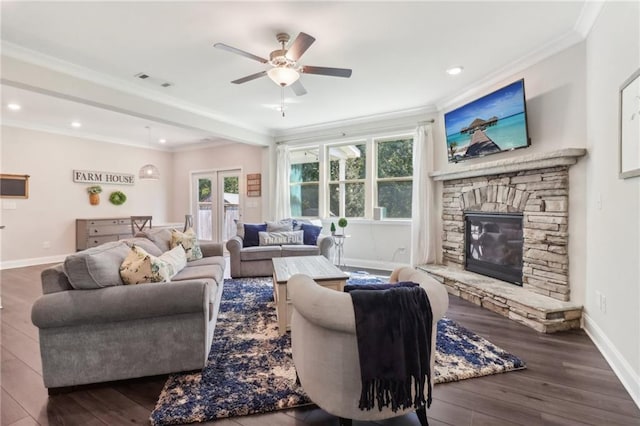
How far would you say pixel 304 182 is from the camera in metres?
6.40

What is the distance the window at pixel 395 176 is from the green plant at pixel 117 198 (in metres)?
5.94

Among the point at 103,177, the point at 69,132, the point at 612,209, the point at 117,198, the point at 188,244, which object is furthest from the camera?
the point at 117,198

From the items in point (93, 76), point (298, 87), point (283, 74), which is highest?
point (93, 76)

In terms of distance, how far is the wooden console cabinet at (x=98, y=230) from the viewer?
612cm

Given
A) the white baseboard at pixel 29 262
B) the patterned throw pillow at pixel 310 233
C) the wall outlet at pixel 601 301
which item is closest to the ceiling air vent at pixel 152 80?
the patterned throw pillow at pixel 310 233

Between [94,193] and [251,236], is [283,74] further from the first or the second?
[94,193]

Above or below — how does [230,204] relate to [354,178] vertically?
below

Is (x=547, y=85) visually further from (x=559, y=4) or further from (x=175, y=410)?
(x=175, y=410)

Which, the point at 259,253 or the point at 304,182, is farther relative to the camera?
the point at 304,182

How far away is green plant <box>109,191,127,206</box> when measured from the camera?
686cm

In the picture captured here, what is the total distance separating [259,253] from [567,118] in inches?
162

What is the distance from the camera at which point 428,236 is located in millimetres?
4719

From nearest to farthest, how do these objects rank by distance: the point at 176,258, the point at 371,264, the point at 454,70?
the point at 176,258 → the point at 454,70 → the point at 371,264

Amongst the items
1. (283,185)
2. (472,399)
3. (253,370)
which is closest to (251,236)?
(283,185)
